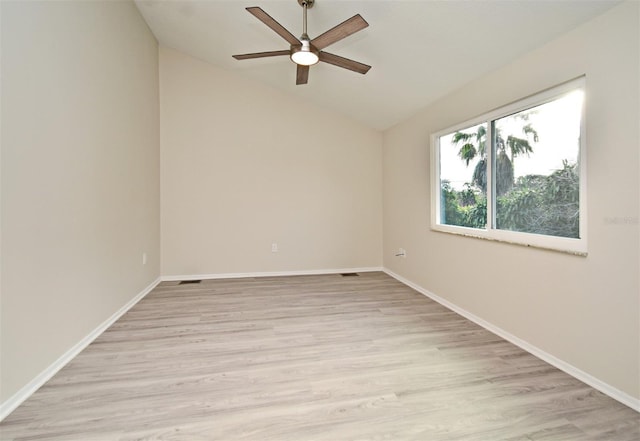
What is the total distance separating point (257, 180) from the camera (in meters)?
4.21

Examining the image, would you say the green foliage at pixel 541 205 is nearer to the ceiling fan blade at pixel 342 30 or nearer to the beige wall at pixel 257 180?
the ceiling fan blade at pixel 342 30

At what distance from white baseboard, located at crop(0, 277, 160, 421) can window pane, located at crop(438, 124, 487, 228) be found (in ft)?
11.0

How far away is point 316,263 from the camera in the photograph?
14.5ft

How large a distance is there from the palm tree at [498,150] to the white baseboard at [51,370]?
342 cm

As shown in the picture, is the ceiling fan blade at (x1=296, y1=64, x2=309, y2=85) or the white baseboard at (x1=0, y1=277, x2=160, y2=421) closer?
the white baseboard at (x1=0, y1=277, x2=160, y2=421)

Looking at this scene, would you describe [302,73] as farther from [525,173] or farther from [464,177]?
[525,173]

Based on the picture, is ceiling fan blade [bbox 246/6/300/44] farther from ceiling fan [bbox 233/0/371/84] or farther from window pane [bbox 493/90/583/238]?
window pane [bbox 493/90/583/238]

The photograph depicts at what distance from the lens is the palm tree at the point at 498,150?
2203mm

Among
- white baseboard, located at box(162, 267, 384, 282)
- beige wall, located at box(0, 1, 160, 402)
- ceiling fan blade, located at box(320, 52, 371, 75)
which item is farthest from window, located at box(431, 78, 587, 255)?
beige wall, located at box(0, 1, 160, 402)


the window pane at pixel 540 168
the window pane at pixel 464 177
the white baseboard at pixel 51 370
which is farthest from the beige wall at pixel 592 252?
the white baseboard at pixel 51 370

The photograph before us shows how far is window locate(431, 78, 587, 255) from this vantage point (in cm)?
182

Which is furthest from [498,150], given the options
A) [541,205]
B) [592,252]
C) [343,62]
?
[343,62]

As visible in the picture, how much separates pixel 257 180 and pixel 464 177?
2727 millimetres

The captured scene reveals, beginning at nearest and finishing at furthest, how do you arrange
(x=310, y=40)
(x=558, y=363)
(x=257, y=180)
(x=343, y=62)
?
(x=558, y=363), (x=310, y=40), (x=343, y=62), (x=257, y=180)
